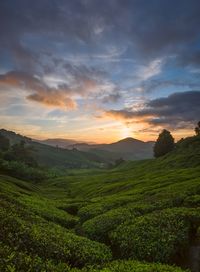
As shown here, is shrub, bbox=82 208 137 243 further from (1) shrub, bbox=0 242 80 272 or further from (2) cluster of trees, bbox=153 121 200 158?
(2) cluster of trees, bbox=153 121 200 158

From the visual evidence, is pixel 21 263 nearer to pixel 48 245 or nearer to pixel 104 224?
pixel 48 245

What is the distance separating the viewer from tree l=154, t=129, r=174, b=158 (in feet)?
583

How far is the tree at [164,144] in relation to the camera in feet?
583

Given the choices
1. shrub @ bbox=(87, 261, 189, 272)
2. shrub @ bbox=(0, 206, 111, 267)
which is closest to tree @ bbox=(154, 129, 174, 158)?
shrub @ bbox=(0, 206, 111, 267)

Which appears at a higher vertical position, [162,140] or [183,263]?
[162,140]

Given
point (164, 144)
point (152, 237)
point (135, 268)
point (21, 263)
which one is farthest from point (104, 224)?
point (164, 144)

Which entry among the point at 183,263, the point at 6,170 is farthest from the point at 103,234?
the point at 6,170

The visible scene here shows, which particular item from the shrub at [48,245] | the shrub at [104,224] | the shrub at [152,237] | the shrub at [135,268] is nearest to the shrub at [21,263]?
the shrub at [48,245]

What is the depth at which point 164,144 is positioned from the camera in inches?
7023

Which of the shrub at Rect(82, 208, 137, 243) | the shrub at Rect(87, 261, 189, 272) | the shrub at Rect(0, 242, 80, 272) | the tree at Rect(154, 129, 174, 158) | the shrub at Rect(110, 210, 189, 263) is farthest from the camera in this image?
the tree at Rect(154, 129, 174, 158)

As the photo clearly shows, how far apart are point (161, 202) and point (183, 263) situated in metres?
16.1

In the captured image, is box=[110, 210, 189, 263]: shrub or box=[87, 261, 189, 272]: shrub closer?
box=[87, 261, 189, 272]: shrub

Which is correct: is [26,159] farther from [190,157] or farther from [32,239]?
[32,239]

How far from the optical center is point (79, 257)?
25.0 metres
